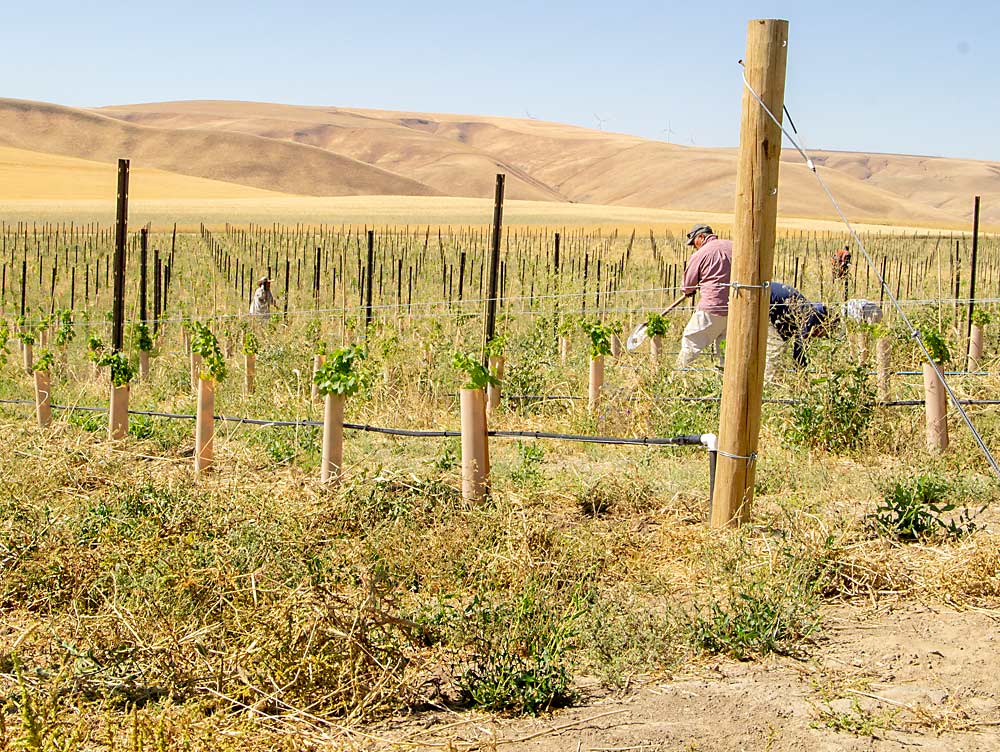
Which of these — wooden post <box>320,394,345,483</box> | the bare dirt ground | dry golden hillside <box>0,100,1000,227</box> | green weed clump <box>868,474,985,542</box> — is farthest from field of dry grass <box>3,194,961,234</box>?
the bare dirt ground

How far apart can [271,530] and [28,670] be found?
41.7 inches

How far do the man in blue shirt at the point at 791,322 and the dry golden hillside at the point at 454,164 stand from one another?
74858 mm

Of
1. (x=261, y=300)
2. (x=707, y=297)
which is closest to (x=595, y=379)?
(x=707, y=297)

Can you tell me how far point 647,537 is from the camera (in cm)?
495

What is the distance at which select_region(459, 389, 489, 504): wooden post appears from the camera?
5.16 m

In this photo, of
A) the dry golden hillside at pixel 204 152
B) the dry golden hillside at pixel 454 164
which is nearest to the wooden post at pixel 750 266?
the dry golden hillside at pixel 454 164

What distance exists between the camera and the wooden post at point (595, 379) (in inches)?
295

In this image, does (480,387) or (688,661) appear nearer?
(688,661)

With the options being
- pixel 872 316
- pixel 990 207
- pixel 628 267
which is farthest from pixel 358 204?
pixel 990 207

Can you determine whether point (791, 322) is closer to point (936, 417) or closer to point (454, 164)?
point (936, 417)

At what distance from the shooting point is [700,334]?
8.17m

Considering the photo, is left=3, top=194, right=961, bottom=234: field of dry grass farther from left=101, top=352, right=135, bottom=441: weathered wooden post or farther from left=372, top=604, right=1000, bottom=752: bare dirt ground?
left=372, top=604, right=1000, bottom=752: bare dirt ground

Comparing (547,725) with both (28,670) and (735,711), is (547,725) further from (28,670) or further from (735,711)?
(28,670)

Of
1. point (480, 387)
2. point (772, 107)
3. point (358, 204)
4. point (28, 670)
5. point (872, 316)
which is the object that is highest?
point (358, 204)
